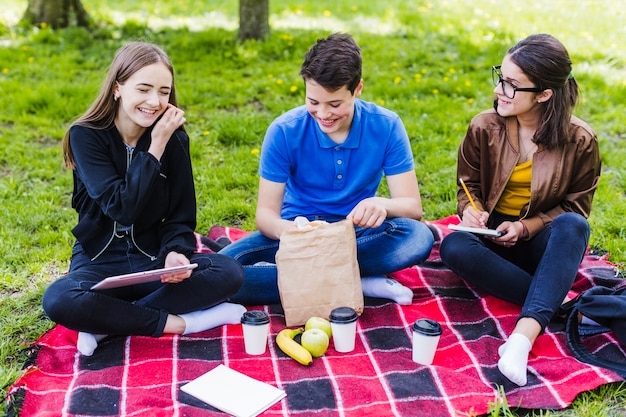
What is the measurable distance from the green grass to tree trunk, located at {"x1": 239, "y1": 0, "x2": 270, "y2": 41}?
0.52 ft

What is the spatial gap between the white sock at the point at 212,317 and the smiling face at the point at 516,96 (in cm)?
161

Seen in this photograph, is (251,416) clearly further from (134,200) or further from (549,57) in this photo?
(549,57)

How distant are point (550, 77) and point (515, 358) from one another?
4.46ft

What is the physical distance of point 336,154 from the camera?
3.52 metres

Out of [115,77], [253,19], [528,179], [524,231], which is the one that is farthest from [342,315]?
[253,19]

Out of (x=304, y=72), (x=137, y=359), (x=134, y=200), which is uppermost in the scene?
(x=304, y=72)

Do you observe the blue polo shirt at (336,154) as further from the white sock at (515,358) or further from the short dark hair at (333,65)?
the white sock at (515,358)

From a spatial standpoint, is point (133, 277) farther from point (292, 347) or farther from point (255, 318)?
point (292, 347)

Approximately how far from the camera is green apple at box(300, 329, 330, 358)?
296 centimetres

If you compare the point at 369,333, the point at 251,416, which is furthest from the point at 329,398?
the point at 369,333

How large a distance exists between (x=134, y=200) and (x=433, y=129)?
3240 millimetres

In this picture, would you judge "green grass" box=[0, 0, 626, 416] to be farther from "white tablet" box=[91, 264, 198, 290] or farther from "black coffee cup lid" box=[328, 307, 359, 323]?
"black coffee cup lid" box=[328, 307, 359, 323]

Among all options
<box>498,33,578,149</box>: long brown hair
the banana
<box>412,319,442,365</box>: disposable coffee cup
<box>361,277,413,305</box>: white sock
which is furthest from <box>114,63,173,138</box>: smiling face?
<box>498,33,578,149</box>: long brown hair

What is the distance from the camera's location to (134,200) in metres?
3.08
